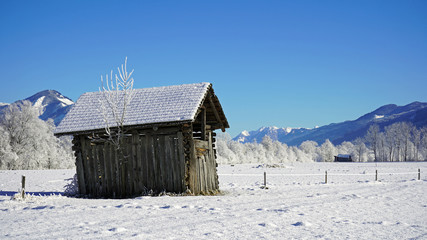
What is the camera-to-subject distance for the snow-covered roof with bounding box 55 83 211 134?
18.1 meters

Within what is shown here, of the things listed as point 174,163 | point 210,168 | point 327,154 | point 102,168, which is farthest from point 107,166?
point 327,154

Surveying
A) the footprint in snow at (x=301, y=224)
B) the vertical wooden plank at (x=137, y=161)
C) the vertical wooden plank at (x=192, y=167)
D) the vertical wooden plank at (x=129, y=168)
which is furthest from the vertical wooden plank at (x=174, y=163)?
the footprint in snow at (x=301, y=224)

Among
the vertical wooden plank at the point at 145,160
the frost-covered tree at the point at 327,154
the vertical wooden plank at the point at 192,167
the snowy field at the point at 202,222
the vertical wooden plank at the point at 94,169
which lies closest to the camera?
the snowy field at the point at 202,222

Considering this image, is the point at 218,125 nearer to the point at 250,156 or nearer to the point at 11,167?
the point at 11,167

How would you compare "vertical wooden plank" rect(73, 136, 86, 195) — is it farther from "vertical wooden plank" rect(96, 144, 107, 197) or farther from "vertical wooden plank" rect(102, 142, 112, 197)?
"vertical wooden plank" rect(102, 142, 112, 197)

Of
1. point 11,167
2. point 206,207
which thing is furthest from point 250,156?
point 206,207

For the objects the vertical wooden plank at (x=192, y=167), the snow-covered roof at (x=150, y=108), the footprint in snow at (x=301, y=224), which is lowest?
the footprint in snow at (x=301, y=224)

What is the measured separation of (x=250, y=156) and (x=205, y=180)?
3818 inches

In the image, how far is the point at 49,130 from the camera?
196 feet

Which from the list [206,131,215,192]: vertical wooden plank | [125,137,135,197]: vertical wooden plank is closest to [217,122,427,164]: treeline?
[206,131,215,192]: vertical wooden plank

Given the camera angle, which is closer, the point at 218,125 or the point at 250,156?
the point at 218,125

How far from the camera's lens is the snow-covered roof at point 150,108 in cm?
1813

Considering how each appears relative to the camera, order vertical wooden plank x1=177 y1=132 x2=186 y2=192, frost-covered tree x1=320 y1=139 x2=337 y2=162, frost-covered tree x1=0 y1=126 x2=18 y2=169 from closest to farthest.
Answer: vertical wooden plank x1=177 y1=132 x2=186 y2=192 → frost-covered tree x1=0 y1=126 x2=18 y2=169 → frost-covered tree x1=320 y1=139 x2=337 y2=162

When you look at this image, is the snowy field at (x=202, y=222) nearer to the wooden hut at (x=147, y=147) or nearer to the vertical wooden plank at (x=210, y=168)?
the wooden hut at (x=147, y=147)
